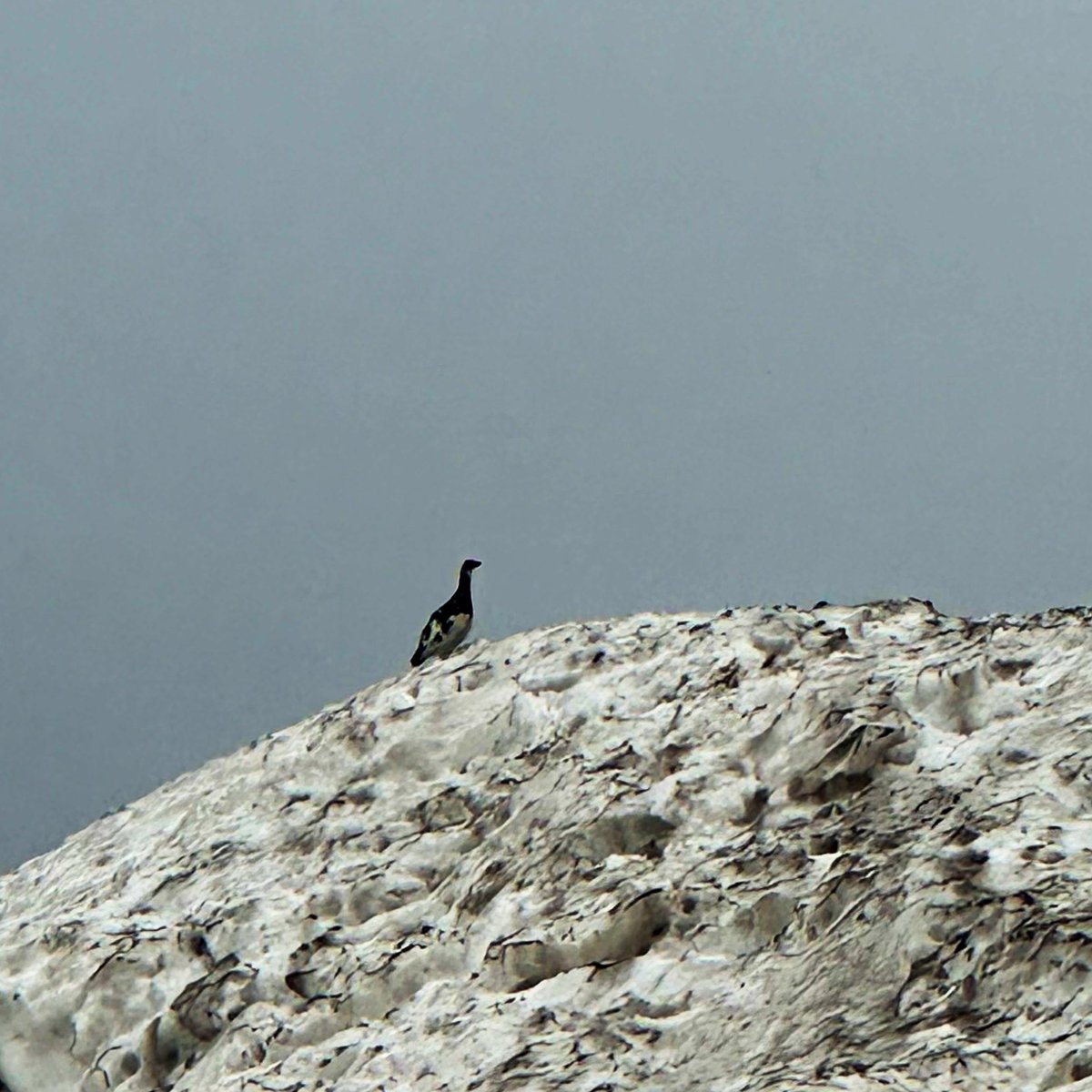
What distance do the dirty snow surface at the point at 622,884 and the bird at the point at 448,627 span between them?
2688 millimetres

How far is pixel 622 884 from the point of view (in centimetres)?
1091

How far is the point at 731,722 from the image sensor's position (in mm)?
12086

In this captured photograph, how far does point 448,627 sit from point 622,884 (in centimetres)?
748

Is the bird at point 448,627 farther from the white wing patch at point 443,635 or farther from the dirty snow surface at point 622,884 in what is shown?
the dirty snow surface at point 622,884

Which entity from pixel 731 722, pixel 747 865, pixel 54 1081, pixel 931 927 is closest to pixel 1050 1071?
pixel 931 927

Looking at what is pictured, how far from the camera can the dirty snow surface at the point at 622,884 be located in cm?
885

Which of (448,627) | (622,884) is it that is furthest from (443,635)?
(622,884)

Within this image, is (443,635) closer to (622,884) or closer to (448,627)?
(448,627)

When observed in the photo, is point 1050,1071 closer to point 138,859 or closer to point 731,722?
point 731,722

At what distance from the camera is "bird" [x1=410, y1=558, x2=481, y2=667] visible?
1789 centimetres

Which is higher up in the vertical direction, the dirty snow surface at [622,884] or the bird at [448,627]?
the bird at [448,627]

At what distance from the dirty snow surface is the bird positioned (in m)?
2.69

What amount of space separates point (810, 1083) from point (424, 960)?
3994 mm

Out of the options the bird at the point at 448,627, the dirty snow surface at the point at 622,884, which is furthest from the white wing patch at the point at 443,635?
the dirty snow surface at the point at 622,884
